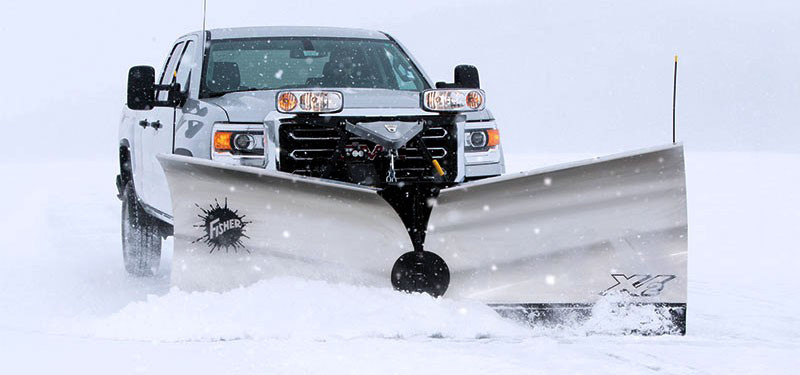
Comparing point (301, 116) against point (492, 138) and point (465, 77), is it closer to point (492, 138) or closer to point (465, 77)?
point (492, 138)

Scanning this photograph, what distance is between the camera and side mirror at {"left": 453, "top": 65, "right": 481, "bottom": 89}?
7242mm

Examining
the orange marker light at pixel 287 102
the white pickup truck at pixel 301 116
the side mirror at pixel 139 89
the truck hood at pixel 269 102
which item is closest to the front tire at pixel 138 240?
the white pickup truck at pixel 301 116

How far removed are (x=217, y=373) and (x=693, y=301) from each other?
3231mm

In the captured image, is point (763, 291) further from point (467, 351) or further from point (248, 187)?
point (248, 187)

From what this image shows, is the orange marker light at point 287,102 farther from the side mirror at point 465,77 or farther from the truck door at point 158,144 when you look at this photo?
the side mirror at point 465,77

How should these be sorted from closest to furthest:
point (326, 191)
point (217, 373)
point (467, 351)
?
point (217, 373) < point (467, 351) < point (326, 191)

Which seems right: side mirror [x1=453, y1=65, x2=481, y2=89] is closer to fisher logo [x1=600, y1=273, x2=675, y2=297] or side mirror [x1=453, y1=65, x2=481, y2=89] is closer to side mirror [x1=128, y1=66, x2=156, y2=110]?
side mirror [x1=128, y1=66, x2=156, y2=110]

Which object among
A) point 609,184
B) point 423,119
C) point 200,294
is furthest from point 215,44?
point 609,184

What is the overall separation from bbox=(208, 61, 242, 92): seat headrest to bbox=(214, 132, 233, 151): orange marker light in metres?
0.82

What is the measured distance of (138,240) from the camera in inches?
319

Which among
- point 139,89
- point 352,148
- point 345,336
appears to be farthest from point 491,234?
point 139,89

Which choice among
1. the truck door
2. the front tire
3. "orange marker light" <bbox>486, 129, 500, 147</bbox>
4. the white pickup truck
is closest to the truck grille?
the white pickup truck

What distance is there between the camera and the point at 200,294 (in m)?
5.55

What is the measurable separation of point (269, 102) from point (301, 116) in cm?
41
